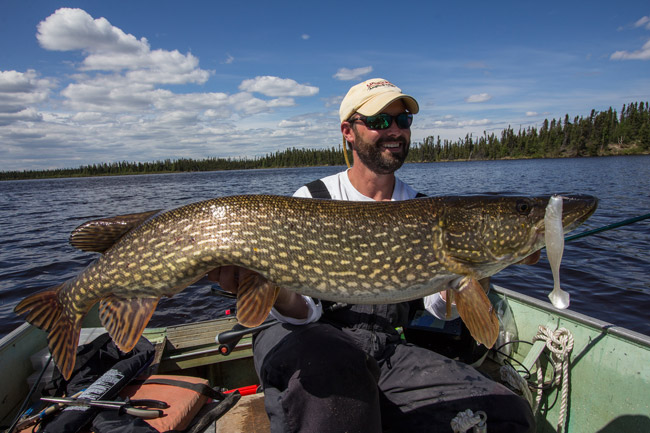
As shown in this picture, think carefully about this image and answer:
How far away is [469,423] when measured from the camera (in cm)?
200

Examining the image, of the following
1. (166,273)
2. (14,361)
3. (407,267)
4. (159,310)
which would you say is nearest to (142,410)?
(166,273)

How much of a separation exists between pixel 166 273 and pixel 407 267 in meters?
1.36

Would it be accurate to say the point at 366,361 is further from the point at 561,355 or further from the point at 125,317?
the point at 561,355

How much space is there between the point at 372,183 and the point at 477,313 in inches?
51.2

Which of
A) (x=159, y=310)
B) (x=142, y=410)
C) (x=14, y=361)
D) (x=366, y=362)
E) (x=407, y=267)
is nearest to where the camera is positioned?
(x=366, y=362)

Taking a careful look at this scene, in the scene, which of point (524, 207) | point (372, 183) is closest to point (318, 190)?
point (372, 183)

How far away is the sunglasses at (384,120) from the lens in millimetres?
2881

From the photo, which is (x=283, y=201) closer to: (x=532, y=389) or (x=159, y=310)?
(x=532, y=389)

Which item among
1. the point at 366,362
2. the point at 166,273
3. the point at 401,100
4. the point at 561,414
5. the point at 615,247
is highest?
the point at 401,100

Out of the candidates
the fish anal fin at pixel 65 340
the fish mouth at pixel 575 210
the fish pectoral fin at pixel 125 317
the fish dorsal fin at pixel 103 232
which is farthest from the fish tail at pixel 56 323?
the fish mouth at pixel 575 210

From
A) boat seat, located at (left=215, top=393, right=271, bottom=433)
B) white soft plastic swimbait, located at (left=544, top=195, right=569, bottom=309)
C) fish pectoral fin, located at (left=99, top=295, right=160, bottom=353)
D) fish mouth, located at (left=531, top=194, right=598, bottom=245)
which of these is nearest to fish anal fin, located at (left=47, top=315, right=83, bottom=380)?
fish pectoral fin, located at (left=99, top=295, right=160, bottom=353)

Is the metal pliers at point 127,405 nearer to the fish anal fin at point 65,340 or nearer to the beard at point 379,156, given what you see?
the fish anal fin at point 65,340

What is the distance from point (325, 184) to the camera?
9.63 feet

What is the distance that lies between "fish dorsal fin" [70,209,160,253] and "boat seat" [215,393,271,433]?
149cm
